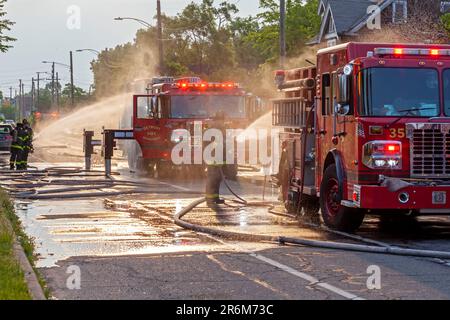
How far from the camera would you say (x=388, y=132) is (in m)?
11.8

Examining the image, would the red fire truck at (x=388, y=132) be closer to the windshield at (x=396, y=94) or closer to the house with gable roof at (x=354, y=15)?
the windshield at (x=396, y=94)

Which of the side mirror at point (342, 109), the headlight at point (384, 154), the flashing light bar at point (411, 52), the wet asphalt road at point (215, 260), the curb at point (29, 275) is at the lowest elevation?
the wet asphalt road at point (215, 260)

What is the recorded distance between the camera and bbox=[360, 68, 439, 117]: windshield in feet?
39.4

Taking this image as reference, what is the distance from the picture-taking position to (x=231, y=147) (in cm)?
2508

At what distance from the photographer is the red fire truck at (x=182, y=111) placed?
2533cm

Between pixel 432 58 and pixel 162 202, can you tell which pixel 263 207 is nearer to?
pixel 162 202

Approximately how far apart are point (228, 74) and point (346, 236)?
51627 millimetres

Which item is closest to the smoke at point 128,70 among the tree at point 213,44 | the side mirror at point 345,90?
the tree at point 213,44

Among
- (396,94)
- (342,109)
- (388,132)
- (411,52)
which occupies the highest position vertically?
(411,52)

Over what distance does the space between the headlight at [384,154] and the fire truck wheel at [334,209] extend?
89 centimetres

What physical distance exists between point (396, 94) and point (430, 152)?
0.85 meters

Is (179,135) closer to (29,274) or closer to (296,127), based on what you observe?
(296,127)

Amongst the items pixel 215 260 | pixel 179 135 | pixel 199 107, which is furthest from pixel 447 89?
pixel 199 107
